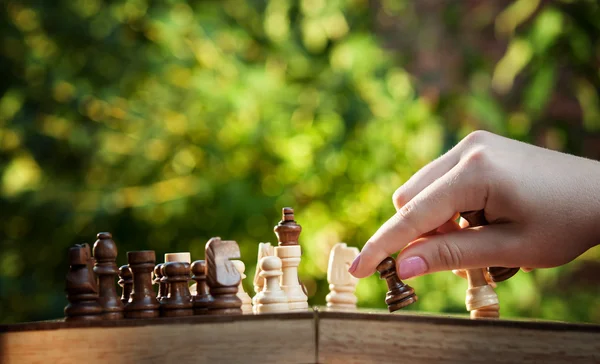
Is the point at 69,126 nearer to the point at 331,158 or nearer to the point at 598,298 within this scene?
the point at 331,158

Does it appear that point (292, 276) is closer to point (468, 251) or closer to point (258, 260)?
point (258, 260)

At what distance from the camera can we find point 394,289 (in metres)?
1.01

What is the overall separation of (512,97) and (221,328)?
99.8 inches

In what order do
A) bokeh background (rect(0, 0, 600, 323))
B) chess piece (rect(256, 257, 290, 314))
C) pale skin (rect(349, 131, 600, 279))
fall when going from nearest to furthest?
1. pale skin (rect(349, 131, 600, 279))
2. chess piece (rect(256, 257, 290, 314))
3. bokeh background (rect(0, 0, 600, 323))

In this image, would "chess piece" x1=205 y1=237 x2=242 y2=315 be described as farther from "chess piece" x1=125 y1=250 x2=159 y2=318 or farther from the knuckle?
the knuckle

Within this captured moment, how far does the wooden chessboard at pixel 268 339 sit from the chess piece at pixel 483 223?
0.17 m

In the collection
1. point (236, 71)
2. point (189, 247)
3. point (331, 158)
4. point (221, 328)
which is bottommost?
point (221, 328)

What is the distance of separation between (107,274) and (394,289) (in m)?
0.41

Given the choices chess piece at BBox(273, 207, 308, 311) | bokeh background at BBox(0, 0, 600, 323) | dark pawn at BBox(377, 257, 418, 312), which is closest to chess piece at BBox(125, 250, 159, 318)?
chess piece at BBox(273, 207, 308, 311)

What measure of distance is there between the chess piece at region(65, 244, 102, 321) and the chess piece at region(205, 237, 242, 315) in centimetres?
16

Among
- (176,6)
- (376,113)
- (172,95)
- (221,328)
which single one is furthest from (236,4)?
(221,328)

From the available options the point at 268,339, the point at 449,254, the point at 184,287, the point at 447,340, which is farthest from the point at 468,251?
the point at 184,287

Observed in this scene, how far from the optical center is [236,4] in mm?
2850

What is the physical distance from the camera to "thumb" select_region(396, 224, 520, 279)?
956mm
